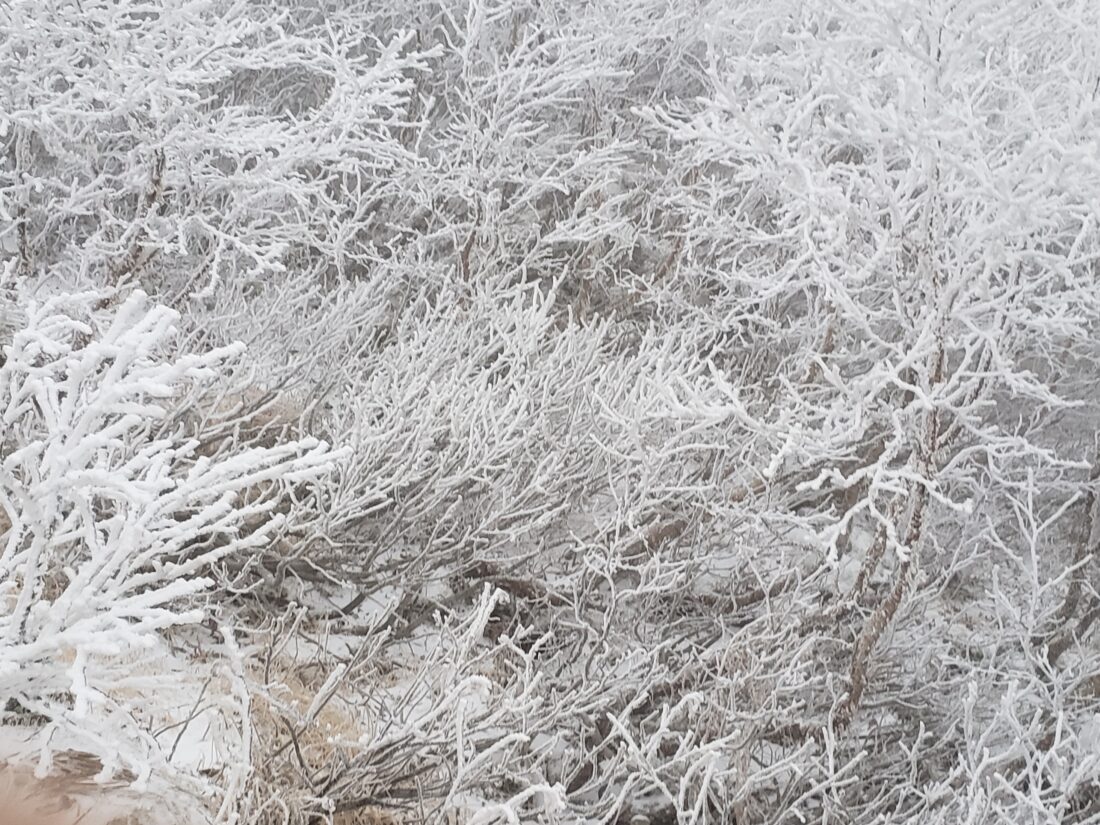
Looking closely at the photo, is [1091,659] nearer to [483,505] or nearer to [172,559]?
[483,505]

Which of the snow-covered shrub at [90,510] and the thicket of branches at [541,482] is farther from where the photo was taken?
the thicket of branches at [541,482]

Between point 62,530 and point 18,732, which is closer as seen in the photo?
point 62,530

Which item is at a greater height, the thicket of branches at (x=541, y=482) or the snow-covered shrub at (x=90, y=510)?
the snow-covered shrub at (x=90, y=510)

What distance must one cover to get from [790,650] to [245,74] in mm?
7782

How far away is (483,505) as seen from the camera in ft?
16.3

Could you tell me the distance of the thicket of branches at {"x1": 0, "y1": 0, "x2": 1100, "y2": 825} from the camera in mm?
2771

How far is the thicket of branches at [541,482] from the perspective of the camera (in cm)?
277

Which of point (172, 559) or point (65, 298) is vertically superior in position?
point (65, 298)

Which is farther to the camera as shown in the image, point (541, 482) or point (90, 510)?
point (541, 482)

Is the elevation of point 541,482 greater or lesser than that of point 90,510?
lesser

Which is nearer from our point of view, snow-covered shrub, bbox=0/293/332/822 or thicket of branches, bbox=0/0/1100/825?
snow-covered shrub, bbox=0/293/332/822

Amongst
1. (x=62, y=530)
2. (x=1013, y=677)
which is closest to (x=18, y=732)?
(x=62, y=530)

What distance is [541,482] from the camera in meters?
4.71

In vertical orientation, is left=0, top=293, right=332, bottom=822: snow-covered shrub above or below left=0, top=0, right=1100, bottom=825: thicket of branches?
above
